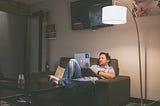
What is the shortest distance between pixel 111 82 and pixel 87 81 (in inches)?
15.1

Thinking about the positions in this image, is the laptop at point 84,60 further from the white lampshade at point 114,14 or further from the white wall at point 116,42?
the white lampshade at point 114,14

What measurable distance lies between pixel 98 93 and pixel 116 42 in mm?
1213

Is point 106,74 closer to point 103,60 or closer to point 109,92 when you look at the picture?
point 103,60

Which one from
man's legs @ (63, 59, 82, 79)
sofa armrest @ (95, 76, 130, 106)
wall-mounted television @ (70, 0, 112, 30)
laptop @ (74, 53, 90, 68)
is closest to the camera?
sofa armrest @ (95, 76, 130, 106)

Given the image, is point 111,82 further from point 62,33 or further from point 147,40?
point 62,33

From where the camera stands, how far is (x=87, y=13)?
411cm

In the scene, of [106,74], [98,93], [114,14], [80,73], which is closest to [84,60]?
[80,73]

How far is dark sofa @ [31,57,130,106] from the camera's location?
9.23 feet

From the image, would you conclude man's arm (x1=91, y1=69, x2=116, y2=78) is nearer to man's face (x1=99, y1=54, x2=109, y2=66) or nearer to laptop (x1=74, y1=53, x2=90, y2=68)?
man's face (x1=99, y1=54, x2=109, y2=66)

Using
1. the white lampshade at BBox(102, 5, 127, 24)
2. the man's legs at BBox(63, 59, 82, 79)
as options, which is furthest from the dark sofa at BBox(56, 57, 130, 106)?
the white lampshade at BBox(102, 5, 127, 24)

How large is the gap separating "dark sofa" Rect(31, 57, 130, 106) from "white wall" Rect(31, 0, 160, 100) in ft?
1.04

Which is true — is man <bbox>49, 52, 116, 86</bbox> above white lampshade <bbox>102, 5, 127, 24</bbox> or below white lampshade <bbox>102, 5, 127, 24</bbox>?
below

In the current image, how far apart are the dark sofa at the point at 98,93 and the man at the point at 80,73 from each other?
3.9 inches

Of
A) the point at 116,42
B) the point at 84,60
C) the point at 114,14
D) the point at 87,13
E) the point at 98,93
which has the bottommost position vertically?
the point at 98,93
